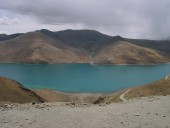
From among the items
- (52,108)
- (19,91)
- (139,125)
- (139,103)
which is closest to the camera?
(139,125)

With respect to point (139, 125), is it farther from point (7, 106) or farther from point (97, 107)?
point (7, 106)

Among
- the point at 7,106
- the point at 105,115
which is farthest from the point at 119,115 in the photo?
the point at 7,106

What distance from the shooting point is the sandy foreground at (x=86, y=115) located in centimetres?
1305

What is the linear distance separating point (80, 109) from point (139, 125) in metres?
3.35

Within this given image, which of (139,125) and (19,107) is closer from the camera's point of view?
(139,125)

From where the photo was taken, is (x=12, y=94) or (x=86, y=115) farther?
(x=12, y=94)

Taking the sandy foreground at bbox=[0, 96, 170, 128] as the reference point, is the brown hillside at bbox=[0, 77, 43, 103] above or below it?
below

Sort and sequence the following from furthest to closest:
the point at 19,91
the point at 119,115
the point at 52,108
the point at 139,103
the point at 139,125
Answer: the point at 19,91, the point at 139,103, the point at 52,108, the point at 119,115, the point at 139,125

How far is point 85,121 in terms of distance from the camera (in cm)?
1348

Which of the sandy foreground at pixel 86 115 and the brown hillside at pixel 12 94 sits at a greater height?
the sandy foreground at pixel 86 115

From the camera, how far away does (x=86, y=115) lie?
1433cm

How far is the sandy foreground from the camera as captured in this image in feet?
42.8

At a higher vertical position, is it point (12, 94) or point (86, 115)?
point (86, 115)

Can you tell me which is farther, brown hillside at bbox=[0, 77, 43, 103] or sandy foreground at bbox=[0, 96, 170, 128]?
brown hillside at bbox=[0, 77, 43, 103]
